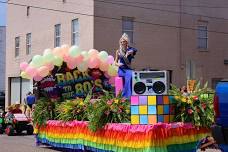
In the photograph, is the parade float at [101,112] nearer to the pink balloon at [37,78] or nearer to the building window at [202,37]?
the pink balloon at [37,78]

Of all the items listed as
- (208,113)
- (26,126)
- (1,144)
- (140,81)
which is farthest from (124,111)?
(26,126)

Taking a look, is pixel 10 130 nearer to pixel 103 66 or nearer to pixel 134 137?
pixel 103 66

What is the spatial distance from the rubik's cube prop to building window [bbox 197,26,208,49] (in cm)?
2221

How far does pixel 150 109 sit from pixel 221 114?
2711 millimetres

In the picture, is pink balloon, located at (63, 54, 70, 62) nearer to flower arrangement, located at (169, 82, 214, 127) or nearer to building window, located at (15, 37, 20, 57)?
flower arrangement, located at (169, 82, 214, 127)

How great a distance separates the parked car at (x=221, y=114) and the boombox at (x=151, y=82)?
307 centimetres

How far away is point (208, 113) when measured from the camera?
955 centimetres

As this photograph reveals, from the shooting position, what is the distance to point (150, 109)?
9.08 metres

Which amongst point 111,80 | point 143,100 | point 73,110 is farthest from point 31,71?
point 143,100

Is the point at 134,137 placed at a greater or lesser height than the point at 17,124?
greater

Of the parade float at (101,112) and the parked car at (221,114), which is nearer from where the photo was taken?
the parked car at (221,114)

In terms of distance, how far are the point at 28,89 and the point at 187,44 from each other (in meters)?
11.5

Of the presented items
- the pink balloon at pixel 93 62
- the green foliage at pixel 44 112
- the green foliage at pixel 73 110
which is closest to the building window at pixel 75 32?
the pink balloon at pixel 93 62

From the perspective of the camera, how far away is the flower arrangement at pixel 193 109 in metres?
9.52
